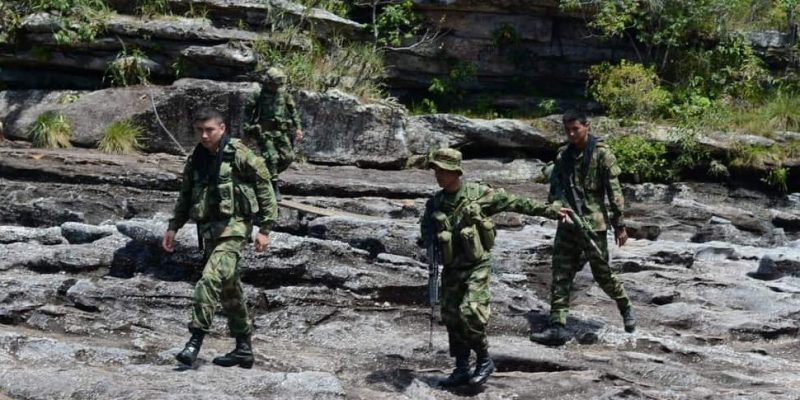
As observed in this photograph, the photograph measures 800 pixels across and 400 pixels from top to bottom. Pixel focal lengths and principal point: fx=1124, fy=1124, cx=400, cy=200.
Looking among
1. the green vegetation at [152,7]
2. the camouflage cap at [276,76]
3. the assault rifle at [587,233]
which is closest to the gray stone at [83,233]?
the camouflage cap at [276,76]

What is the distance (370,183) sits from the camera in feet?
47.3

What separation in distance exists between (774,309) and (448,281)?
4084mm

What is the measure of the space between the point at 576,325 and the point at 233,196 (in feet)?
11.5

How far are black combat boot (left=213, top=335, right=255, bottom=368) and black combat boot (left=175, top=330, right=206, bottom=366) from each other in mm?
366

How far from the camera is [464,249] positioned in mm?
8430

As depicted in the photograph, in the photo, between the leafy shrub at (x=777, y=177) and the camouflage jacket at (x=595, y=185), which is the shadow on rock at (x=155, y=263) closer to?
the camouflage jacket at (x=595, y=185)

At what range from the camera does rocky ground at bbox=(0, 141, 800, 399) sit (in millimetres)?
8625

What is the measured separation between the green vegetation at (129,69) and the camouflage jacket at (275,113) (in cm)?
442

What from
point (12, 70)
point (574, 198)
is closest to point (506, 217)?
point (574, 198)

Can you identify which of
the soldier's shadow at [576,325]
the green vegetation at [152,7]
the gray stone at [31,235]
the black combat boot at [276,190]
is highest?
the green vegetation at [152,7]

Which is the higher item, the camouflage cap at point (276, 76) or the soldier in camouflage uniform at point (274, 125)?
the camouflage cap at point (276, 76)

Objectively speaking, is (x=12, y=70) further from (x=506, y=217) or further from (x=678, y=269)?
(x=678, y=269)

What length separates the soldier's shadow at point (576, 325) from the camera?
10031 mm

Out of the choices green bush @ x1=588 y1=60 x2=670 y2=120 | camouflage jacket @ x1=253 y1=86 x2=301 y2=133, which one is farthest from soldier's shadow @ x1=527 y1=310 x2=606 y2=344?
green bush @ x1=588 y1=60 x2=670 y2=120
